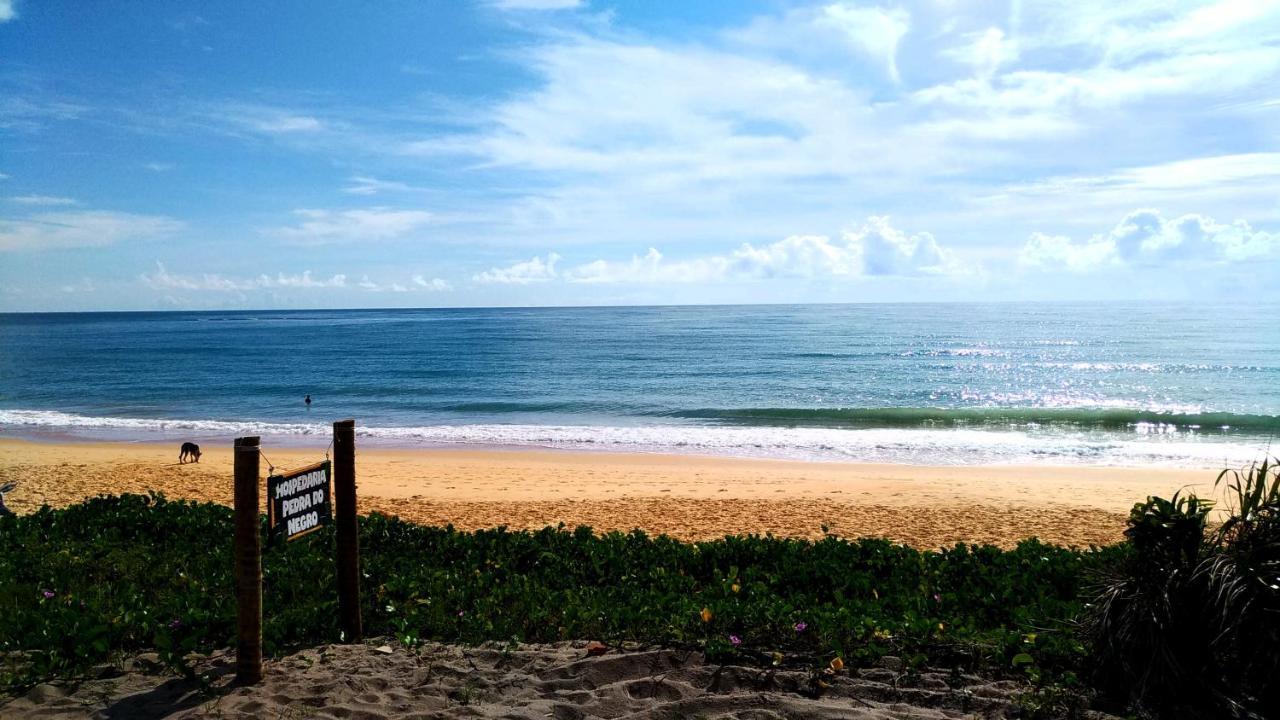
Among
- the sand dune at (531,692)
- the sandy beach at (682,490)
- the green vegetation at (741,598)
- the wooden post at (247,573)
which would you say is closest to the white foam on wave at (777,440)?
the sandy beach at (682,490)

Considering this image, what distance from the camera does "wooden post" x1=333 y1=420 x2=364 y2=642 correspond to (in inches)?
247

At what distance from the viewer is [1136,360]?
160ft

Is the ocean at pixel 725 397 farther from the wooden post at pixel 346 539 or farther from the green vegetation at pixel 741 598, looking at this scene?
the wooden post at pixel 346 539

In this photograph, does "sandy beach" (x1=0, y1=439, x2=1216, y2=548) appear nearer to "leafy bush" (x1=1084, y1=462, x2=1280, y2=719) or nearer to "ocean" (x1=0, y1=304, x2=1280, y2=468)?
"ocean" (x1=0, y1=304, x2=1280, y2=468)

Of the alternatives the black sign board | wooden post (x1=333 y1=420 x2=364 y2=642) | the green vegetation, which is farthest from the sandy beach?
the black sign board

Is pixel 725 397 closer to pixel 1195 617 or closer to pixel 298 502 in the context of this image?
pixel 298 502

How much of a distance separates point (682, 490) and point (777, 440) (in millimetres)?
8796

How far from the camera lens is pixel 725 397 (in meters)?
34.4

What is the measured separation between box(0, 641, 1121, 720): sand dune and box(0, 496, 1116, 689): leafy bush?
24 centimetres

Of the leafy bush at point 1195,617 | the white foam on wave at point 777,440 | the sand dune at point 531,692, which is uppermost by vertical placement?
the leafy bush at point 1195,617

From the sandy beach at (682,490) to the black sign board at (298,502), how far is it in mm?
6015

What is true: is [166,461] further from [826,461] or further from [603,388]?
[603,388]

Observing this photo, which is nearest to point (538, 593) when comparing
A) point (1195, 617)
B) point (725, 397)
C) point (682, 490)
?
point (1195, 617)

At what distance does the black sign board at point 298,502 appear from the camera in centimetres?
556
